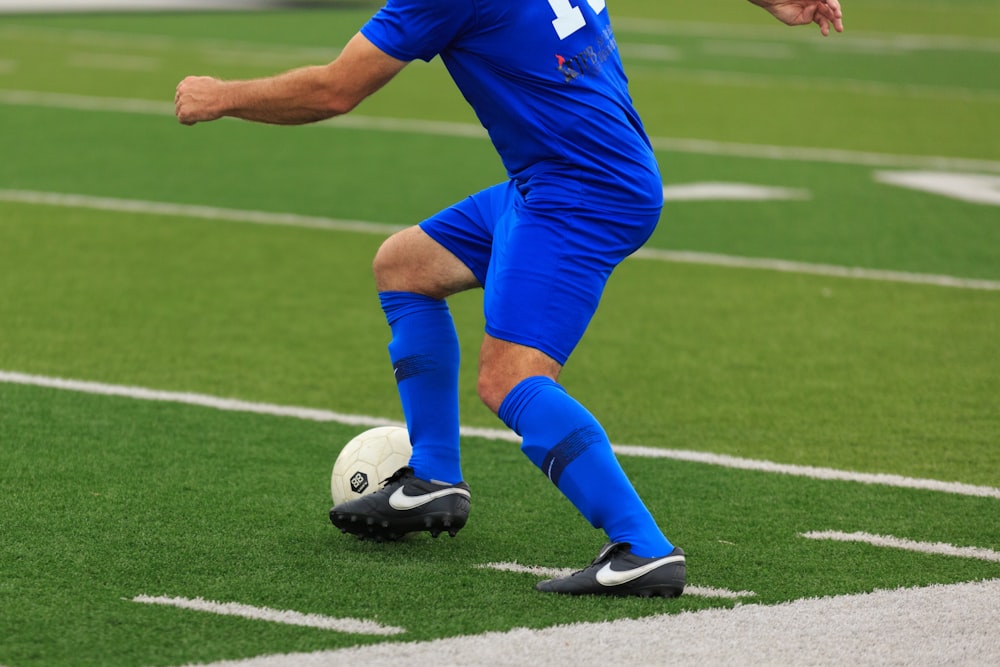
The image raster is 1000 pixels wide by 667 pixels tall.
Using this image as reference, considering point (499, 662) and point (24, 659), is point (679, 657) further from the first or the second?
point (24, 659)

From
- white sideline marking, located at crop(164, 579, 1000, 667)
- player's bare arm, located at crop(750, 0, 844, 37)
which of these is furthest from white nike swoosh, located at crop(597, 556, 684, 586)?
player's bare arm, located at crop(750, 0, 844, 37)

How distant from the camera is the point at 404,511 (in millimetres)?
5066

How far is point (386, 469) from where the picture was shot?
5.35 metres

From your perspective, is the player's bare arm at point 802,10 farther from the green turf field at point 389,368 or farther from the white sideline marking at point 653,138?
the white sideline marking at point 653,138

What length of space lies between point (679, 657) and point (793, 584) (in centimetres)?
77

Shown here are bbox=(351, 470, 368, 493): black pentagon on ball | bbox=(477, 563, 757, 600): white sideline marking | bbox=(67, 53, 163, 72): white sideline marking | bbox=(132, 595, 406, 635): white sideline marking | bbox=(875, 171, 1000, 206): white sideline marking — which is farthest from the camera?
bbox=(67, 53, 163, 72): white sideline marking

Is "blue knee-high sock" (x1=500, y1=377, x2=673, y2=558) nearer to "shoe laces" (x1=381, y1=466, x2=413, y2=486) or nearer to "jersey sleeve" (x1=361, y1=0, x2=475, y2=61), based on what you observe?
"shoe laces" (x1=381, y1=466, x2=413, y2=486)

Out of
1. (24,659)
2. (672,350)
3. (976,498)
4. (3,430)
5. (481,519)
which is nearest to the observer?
(24,659)

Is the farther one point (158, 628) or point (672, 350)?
point (672, 350)

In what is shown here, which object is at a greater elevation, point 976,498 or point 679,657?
point 679,657

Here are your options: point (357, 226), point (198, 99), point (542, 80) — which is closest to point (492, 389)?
point (542, 80)

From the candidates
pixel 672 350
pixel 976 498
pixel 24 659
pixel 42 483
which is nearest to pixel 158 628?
pixel 24 659

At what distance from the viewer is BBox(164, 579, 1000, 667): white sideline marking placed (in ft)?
13.1

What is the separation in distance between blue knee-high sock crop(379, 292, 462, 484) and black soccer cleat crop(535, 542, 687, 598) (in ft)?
2.46
